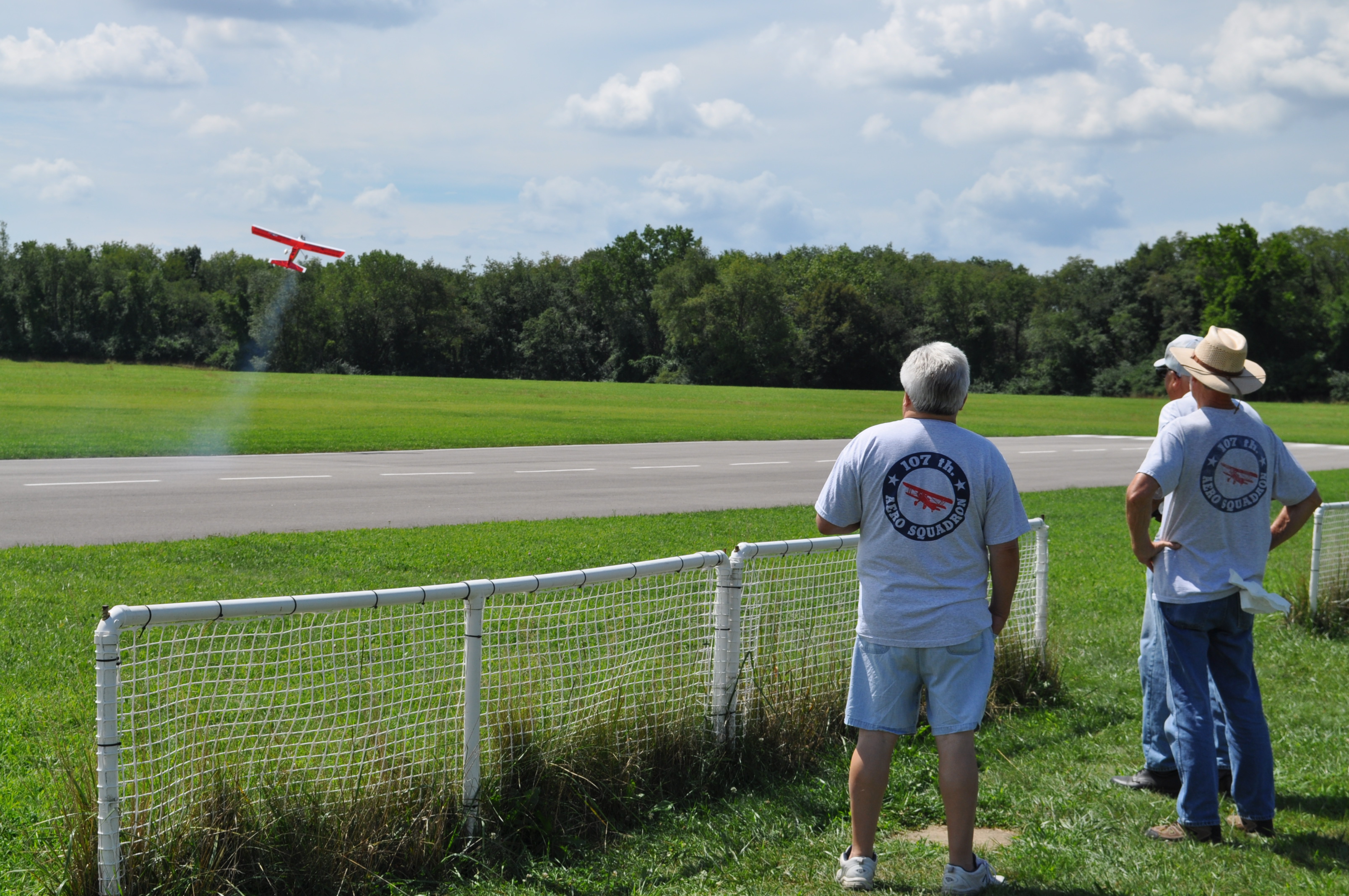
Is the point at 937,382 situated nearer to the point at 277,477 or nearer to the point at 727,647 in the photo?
the point at 727,647

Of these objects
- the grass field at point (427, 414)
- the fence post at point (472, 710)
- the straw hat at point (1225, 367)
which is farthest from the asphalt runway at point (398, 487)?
the straw hat at point (1225, 367)

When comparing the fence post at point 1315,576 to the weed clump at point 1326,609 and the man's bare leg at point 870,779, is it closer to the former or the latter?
the weed clump at point 1326,609

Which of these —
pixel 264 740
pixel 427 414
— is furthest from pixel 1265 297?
pixel 264 740

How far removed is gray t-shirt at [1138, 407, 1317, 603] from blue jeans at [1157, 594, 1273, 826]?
0.34 feet

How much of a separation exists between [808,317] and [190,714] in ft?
314

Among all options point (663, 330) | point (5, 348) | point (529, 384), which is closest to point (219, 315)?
point (529, 384)

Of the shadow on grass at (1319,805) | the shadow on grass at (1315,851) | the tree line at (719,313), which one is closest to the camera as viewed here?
the shadow on grass at (1315,851)

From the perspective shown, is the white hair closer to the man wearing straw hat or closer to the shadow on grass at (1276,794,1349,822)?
the man wearing straw hat

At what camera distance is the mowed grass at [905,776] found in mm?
3949

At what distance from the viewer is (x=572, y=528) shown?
1325cm

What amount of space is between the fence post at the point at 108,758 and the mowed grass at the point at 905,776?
492mm

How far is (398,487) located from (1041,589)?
12.5 m

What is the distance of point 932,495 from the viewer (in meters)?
3.68

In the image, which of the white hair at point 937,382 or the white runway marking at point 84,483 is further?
the white runway marking at point 84,483
